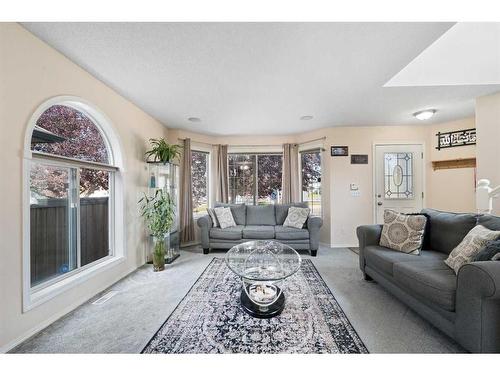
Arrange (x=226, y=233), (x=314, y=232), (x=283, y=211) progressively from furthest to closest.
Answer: (x=283, y=211), (x=226, y=233), (x=314, y=232)

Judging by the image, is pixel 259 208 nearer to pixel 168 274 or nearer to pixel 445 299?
pixel 168 274

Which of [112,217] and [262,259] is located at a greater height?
[112,217]

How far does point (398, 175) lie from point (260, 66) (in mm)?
3778

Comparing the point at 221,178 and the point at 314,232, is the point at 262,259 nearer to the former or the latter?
the point at 314,232

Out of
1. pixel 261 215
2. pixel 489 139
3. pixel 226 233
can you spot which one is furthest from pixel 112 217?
pixel 489 139

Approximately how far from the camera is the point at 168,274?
9.60 ft

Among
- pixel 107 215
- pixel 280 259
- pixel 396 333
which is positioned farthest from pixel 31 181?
pixel 396 333

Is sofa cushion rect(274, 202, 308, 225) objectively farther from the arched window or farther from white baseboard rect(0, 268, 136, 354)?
white baseboard rect(0, 268, 136, 354)

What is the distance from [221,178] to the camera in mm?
4891

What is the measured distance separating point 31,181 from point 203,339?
2.01m

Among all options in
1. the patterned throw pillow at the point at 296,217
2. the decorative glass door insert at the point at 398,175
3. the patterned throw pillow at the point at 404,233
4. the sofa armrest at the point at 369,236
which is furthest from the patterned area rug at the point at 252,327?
the decorative glass door insert at the point at 398,175

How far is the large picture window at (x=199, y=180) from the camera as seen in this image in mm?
4793

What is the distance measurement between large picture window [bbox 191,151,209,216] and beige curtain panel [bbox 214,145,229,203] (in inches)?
10.7
